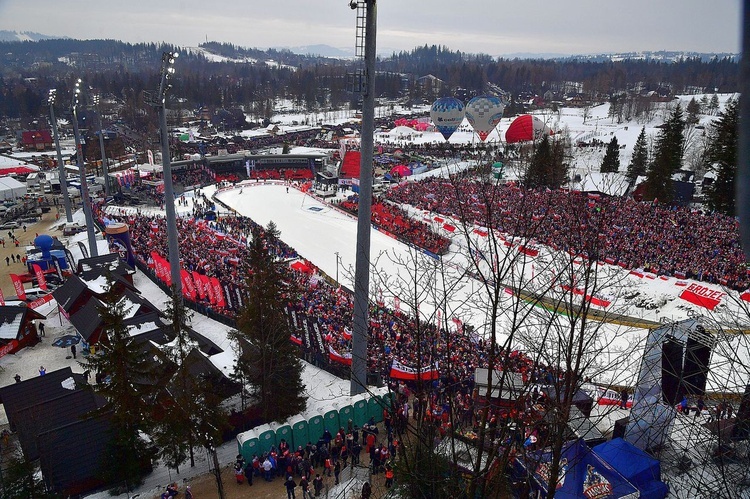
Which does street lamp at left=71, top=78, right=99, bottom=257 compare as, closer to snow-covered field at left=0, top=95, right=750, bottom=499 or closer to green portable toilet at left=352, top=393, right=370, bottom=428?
snow-covered field at left=0, top=95, right=750, bottom=499

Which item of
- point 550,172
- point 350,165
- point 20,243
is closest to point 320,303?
point 550,172

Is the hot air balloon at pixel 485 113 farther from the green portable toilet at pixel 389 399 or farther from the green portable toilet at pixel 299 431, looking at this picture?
the green portable toilet at pixel 299 431

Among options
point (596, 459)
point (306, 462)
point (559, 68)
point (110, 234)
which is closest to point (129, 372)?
point (306, 462)

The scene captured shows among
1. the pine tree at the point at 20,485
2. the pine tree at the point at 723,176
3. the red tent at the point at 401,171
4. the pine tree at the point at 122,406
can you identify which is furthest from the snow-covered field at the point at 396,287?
the red tent at the point at 401,171

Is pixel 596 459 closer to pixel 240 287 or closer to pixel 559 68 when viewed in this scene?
pixel 240 287

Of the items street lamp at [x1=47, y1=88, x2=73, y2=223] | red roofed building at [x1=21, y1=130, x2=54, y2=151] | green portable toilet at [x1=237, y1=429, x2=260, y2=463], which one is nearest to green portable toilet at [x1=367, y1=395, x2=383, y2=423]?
green portable toilet at [x1=237, y1=429, x2=260, y2=463]

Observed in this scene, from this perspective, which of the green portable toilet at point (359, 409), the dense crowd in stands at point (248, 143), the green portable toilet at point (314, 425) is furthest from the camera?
the dense crowd in stands at point (248, 143)

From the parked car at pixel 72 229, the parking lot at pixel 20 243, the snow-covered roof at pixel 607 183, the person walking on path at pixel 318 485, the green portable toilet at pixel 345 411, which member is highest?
the snow-covered roof at pixel 607 183
